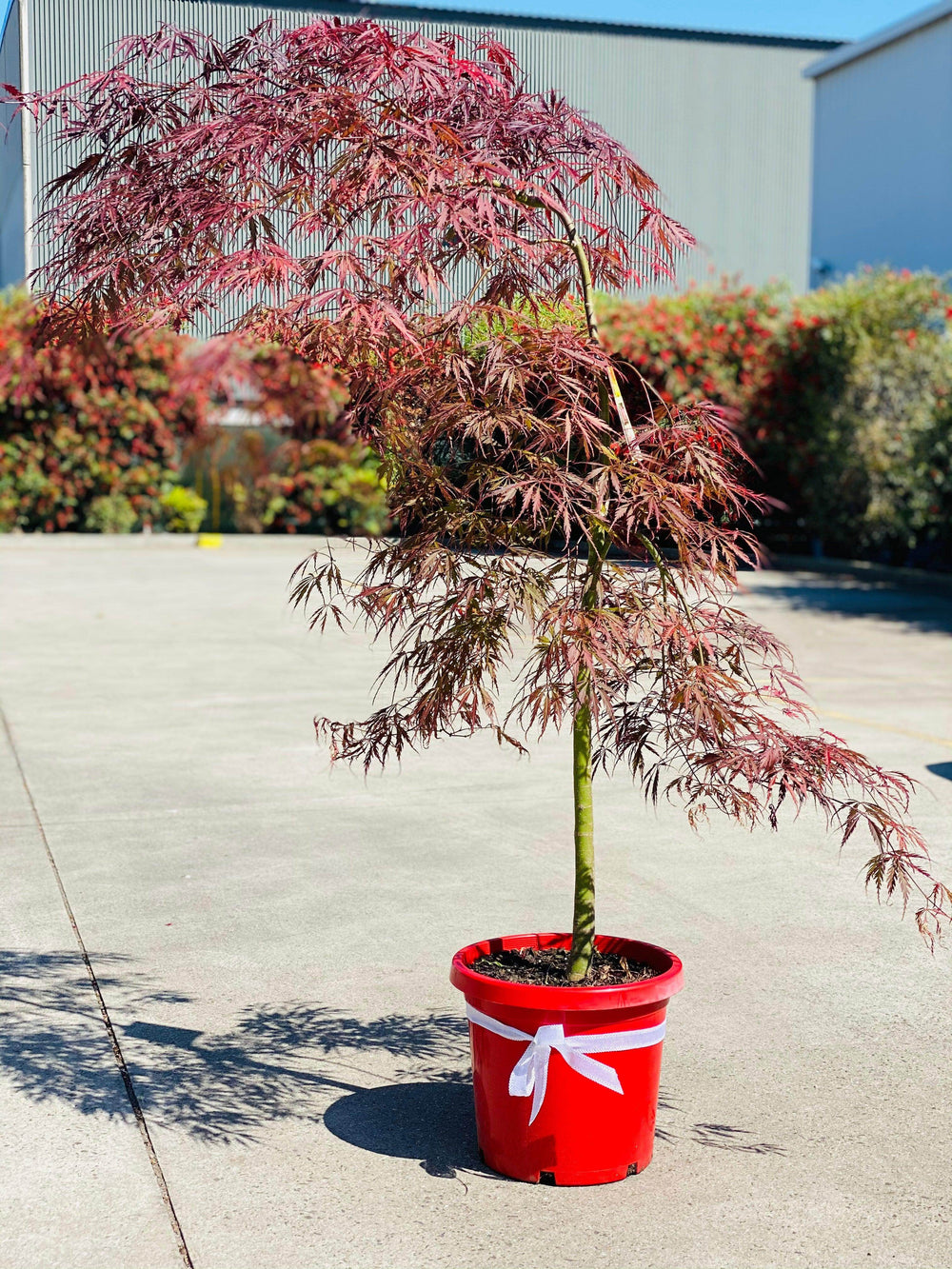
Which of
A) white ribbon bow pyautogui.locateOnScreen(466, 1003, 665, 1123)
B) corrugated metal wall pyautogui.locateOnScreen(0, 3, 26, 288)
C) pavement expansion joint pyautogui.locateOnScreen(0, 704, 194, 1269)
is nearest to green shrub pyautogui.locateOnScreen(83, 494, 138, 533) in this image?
pavement expansion joint pyautogui.locateOnScreen(0, 704, 194, 1269)

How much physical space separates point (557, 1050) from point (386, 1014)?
1.48m

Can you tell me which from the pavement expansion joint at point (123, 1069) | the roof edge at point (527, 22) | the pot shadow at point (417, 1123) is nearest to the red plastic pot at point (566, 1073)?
the pot shadow at point (417, 1123)

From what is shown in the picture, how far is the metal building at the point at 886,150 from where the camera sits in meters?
23.7

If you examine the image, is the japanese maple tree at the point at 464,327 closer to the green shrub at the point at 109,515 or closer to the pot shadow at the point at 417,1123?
the pot shadow at the point at 417,1123

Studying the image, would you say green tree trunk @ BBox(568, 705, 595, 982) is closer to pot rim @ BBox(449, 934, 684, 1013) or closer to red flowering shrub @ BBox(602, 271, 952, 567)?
pot rim @ BBox(449, 934, 684, 1013)

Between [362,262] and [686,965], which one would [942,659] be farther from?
[362,262]

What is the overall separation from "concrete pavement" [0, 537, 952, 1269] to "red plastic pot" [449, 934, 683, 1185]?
0.29 feet

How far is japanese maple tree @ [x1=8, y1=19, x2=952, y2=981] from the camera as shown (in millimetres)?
3617

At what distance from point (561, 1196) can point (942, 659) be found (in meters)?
10.9

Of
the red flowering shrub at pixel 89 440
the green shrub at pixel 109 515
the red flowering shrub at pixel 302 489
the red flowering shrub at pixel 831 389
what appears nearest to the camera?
the red flowering shrub at pixel 831 389

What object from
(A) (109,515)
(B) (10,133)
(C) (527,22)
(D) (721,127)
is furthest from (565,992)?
(D) (721,127)

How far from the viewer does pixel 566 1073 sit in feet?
12.0

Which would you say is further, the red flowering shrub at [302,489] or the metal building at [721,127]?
the metal building at [721,127]

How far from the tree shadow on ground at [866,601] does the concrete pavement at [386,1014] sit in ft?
21.2
